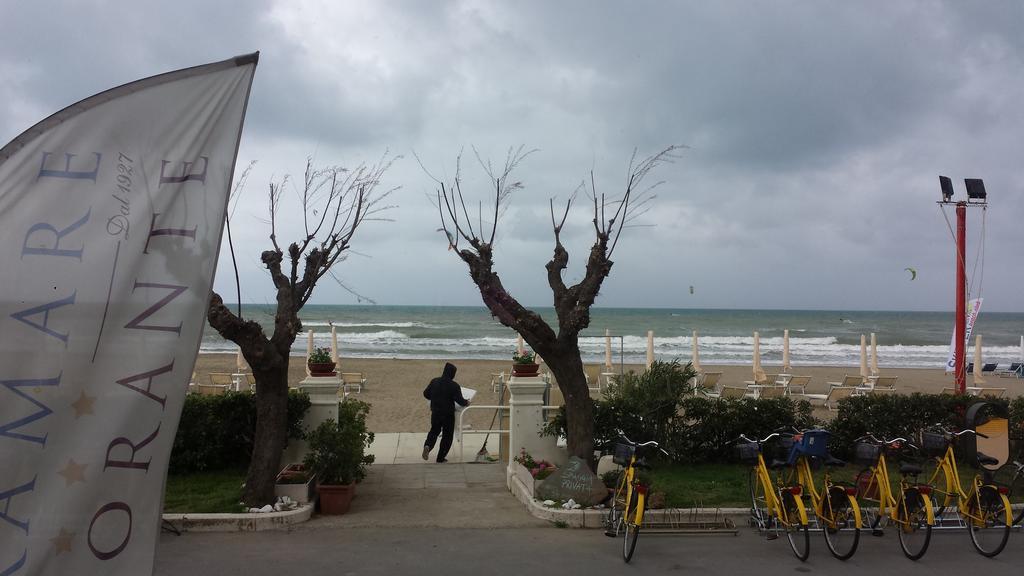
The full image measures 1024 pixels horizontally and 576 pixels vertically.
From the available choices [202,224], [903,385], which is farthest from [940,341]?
[202,224]

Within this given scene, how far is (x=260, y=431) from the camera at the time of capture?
7797 millimetres

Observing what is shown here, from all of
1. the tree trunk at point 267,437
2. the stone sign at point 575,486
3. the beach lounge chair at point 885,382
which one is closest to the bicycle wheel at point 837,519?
the stone sign at point 575,486

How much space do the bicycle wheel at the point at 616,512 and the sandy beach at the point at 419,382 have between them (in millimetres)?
6549

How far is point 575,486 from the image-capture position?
7656mm

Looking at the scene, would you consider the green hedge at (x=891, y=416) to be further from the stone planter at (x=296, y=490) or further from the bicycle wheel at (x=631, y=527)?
the stone planter at (x=296, y=490)

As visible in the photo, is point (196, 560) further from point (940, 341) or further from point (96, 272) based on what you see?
point (940, 341)

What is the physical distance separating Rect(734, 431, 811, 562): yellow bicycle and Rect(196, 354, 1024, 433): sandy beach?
264 inches

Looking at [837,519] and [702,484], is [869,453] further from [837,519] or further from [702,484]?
[702,484]

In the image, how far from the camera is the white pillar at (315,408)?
909cm

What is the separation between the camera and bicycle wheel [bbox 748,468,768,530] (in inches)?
279

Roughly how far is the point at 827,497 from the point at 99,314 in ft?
19.8

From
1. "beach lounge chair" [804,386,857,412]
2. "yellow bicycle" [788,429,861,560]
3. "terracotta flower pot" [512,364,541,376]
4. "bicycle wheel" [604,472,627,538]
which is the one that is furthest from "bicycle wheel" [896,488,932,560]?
"beach lounge chair" [804,386,857,412]

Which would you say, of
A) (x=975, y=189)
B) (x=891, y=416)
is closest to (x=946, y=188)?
(x=975, y=189)

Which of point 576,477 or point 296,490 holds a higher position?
point 576,477
